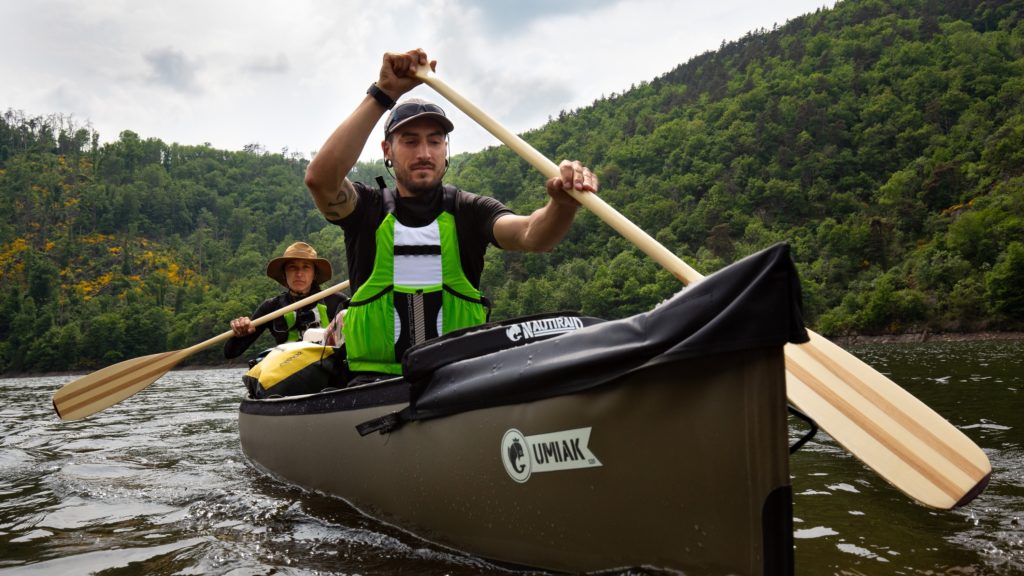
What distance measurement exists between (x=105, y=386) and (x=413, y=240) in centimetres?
393

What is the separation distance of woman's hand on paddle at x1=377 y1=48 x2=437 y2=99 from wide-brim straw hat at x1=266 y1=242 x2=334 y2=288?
3.95 m

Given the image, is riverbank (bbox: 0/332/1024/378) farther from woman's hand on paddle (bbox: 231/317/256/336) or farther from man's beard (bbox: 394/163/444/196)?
man's beard (bbox: 394/163/444/196)

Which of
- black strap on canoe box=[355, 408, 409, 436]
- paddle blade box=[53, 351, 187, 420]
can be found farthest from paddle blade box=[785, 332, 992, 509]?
paddle blade box=[53, 351, 187, 420]

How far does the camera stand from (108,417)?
29.5 ft

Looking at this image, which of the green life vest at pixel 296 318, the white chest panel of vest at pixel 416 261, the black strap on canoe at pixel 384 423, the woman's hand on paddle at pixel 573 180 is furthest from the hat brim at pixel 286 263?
the woman's hand on paddle at pixel 573 180

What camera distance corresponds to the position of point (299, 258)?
6.79 m

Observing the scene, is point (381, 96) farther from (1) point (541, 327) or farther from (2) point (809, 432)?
(2) point (809, 432)

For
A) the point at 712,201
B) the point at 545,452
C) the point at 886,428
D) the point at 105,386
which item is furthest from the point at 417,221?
the point at 712,201

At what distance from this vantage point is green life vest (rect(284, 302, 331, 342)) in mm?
6762

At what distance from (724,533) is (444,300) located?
74.6 inches

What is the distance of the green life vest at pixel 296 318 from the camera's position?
6.76 meters

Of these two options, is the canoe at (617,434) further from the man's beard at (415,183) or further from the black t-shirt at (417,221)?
the man's beard at (415,183)

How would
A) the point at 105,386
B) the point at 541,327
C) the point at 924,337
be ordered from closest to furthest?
1. the point at 541,327
2. the point at 105,386
3. the point at 924,337

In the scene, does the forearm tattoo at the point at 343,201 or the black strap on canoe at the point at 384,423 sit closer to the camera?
the black strap on canoe at the point at 384,423
